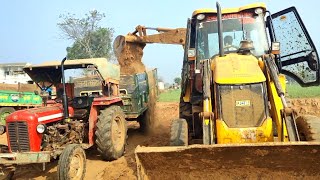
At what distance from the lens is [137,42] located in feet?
38.2

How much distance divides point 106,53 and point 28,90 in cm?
1935

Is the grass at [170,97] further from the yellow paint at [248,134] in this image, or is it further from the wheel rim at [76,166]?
the yellow paint at [248,134]

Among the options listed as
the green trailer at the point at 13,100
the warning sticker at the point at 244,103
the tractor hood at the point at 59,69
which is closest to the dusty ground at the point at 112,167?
the warning sticker at the point at 244,103

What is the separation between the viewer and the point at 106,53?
37.3 metres

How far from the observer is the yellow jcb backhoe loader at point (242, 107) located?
4121 mm

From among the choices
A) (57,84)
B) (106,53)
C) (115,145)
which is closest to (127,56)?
(57,84)

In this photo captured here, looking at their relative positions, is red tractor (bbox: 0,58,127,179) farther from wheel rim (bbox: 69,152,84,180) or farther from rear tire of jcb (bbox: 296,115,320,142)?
rear tire of jcb (bbox: 296,115,320,142)

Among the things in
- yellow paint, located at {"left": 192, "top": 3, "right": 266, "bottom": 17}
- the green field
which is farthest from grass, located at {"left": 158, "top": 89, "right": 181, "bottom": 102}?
yellow paint, located at {"left": 192, "top": 3, "right": 266, "bottom": 17}

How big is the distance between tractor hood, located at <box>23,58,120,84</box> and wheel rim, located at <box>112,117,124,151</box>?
3.12 feet

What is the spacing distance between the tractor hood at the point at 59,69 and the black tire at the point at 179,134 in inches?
114

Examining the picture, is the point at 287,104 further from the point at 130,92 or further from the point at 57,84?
the point at 130,92

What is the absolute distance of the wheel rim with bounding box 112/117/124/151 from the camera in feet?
24.6

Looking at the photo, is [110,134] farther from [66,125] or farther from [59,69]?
[59,69]

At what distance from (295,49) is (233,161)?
3.27 metres
